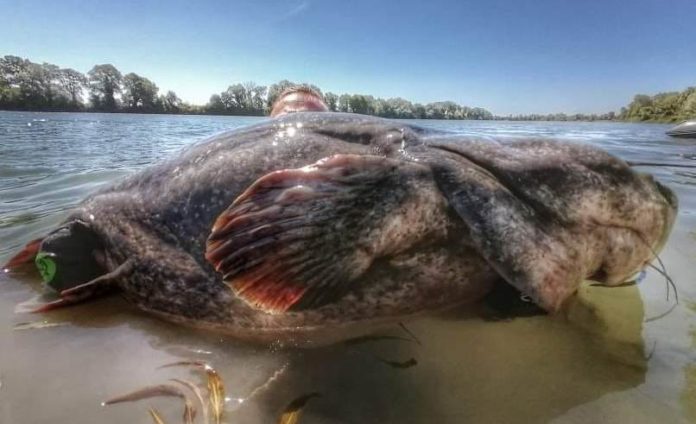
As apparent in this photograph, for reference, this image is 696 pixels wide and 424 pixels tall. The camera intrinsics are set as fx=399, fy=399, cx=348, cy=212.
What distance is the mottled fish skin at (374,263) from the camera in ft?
6.08

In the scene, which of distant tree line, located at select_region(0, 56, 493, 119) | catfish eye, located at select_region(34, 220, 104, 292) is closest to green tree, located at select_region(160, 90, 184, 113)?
distant tree line, located at select_region(0, 56, 493, 119)

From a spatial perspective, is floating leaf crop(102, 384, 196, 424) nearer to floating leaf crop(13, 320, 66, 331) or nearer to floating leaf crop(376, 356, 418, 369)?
floating leaf crop(376, 356, 418, 369)

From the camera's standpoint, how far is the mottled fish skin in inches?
73.0

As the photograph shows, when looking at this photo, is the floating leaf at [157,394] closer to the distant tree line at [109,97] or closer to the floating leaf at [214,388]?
the floating leaf at [214,388]

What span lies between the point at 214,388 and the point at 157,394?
210mm

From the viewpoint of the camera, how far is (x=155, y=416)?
137cm

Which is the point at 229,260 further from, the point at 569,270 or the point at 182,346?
the point at 569,270

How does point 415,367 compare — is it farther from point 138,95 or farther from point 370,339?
point 138,95

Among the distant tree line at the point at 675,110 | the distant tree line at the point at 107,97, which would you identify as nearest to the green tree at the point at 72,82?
the distant tree line at the point at 107,97

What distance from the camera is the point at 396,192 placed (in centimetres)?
175

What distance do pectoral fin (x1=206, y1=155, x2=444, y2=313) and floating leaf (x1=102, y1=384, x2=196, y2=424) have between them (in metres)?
0.41

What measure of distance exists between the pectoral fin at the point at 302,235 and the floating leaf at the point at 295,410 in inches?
13.2

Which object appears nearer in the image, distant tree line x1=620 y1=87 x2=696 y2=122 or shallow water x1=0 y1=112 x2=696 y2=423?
shallow water x1=0 y1=112 x2=696 y2=423

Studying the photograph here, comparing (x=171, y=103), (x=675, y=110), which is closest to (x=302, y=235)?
(x=675, y=110)
